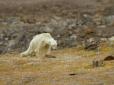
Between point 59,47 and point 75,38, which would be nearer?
point 59,47

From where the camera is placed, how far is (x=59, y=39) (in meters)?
39.2

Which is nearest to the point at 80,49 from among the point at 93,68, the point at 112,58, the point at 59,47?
the point at 59,47

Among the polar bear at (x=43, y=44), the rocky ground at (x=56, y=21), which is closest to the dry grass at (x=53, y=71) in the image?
the polar bear at (x=43, y=44)

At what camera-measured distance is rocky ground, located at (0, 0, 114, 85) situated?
2094 cm

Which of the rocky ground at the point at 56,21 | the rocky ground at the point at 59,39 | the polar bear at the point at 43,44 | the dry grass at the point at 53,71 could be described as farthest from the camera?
the rocky ground at the point at 56,21

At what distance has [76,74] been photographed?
21156mm

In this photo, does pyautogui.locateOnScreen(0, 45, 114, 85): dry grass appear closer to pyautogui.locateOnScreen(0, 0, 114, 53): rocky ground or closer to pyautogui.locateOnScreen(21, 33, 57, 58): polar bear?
pyautogui.locateOnScreen(21, 33, 57, 58): polar bear

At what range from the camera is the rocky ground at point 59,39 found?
824 inches

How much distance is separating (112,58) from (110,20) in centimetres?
1878

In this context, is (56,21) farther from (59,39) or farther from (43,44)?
(43,44)

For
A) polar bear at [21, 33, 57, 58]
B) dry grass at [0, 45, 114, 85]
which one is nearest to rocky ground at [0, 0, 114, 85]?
dry grass at [0, 45, 114, 85]

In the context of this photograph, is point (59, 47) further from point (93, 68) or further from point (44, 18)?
point (93, 68)

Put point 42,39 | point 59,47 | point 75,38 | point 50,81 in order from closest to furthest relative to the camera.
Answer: point 50,81 → point 42,39 → point 59,47 → point 75,38

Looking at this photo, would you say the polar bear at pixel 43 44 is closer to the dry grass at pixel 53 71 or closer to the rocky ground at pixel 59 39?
the rocky ground at pixel 59 39
